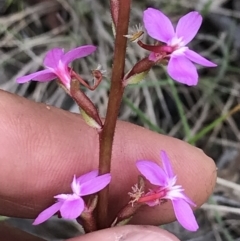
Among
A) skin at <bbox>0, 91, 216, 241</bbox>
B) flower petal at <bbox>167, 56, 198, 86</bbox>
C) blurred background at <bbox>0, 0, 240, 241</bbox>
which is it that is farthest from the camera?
blurred background at <bbox>0, 0, 240, 241</bbox>

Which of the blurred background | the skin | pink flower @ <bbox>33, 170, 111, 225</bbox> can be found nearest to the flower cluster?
pink flower @ <bbox>33, 170, 111, 225</bbox>

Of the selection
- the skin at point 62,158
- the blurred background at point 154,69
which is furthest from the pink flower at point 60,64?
the blurred background at point 154,69

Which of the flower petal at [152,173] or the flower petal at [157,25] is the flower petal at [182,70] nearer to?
the flower petal at [157,25]

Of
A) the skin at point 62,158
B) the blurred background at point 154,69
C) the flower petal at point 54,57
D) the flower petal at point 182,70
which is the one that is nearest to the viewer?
the flower petal at point 182,70

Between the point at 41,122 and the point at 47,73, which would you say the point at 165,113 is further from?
the point at 47,73

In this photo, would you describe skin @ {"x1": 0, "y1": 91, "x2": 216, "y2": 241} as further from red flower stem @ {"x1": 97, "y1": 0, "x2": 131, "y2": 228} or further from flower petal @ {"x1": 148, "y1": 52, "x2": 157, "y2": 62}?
flower petal @ {"x1": 148, "y1": 52, "x2": 157, "y2": 62}

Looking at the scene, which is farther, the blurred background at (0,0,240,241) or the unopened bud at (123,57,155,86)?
the blurred background at (0,0,240,241)
